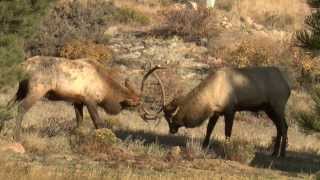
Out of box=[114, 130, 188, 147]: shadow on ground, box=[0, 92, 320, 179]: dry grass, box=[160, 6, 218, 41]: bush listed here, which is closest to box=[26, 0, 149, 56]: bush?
box=[160, 6, 218, 41]: bush

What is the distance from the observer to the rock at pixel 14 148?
50.5 feet

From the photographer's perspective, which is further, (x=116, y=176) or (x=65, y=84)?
(x=65, y=84)

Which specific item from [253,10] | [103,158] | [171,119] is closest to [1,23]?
[103,158]

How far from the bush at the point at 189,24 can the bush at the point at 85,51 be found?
4.19 metres

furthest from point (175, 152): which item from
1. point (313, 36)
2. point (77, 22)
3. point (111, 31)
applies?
point (111, 31)

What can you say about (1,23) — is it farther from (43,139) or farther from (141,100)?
(141,100)

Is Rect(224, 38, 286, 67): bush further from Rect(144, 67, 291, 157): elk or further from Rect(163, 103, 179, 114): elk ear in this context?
Rect(163, 103, 179, 114): elk ear

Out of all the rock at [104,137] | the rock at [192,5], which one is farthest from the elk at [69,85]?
the rock at [192,5]

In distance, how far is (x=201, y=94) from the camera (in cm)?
1877

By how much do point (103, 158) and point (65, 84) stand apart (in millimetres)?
2819

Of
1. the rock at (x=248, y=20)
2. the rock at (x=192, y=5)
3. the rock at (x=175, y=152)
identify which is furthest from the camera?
the rock at (x=248, y=20)

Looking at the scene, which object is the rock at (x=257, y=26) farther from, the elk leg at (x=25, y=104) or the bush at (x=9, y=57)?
the bush at (x=9, y=57)

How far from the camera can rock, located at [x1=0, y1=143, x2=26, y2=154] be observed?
1540cm

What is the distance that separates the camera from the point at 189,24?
39656 mm
